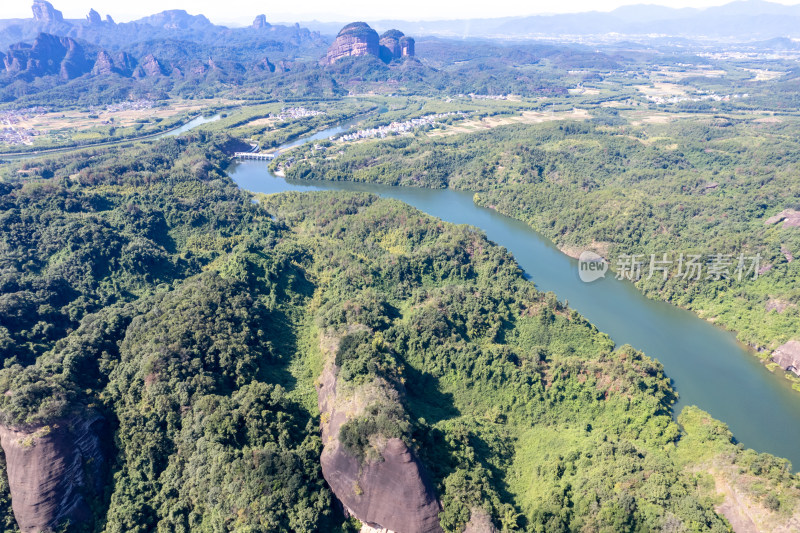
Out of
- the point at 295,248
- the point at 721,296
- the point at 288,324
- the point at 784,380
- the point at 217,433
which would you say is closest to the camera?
the point at 217,433

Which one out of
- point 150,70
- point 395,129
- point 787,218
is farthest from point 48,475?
point 150,70

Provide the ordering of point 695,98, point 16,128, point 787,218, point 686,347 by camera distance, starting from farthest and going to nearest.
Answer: point 695,98 < point 16,128 < point 787,218 < point 686,347

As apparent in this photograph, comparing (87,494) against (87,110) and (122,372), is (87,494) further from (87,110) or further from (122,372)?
(87,110)

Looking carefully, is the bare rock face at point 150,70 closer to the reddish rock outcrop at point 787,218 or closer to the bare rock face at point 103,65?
the bare rock face at point 103,65

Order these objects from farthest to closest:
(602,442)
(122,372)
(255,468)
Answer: (122,372) → (602,442) → (255,468)

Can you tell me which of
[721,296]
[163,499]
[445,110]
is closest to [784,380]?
[721,296]

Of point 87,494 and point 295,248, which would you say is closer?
point 87,494

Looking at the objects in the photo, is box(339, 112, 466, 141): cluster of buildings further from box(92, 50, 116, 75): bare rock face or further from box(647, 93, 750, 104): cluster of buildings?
box(92, 50, 116, 75): bare rock face

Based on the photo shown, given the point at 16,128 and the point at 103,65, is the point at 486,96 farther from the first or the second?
the point at 103,65
